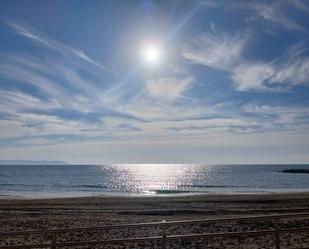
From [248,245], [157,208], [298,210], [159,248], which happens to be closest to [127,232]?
[159,248]

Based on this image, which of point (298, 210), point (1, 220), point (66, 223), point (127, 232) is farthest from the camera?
point (298, 210)

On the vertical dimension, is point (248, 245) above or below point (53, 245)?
below

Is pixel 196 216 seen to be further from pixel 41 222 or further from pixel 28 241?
pixel 28 241

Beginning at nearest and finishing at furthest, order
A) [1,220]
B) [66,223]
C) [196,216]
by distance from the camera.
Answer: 1. [66,223]
2. [1,220]
3. [196,216]

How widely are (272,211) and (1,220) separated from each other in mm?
18873

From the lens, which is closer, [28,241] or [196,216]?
[28,241]

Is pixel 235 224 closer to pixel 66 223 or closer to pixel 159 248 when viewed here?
pixel 159 248

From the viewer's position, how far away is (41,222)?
23312 millimetres

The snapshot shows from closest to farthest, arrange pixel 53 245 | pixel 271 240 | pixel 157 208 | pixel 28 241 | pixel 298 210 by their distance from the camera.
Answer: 1. pixel 53 245
2. pixel 271 240
3. pixel 28 241
4. pixel 298 210
5. pixel 157 208

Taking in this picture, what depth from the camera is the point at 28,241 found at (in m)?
16.0

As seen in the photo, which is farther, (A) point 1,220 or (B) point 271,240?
(A) point 1,220

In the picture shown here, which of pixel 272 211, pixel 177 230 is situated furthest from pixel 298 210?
pixel 177 230

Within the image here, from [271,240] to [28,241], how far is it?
963cm

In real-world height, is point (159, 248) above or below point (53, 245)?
below
